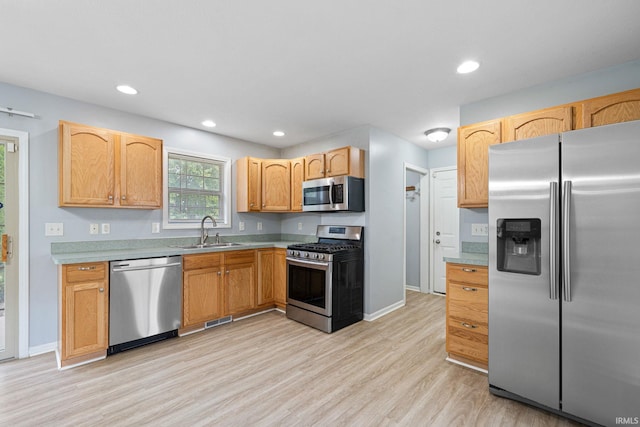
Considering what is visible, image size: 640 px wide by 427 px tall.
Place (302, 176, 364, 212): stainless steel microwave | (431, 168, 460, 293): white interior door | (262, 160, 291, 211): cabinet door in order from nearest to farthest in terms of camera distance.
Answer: (302, 176, 364, 212): stainless steel microwave
(262, 160, 291, 211): cabinet door
(431, 168, 460, 293): white interior door

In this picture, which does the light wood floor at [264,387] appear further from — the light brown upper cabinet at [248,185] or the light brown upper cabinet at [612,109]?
the light brown upper cabinet at [612,109]

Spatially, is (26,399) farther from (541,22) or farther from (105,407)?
(541,22)

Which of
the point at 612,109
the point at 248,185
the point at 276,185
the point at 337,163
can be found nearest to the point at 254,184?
the point at 248,185

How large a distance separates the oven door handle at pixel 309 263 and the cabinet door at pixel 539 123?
218 centimetres

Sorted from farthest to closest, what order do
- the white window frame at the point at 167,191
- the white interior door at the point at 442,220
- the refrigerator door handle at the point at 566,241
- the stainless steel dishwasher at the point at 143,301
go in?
1. the white interior door at the point at 442,220
2. the white window frame at the point at 167,191
3. the stainless steel dishwasher at the point at 143,301
4. the refrigerator door handle at the point at 566,241

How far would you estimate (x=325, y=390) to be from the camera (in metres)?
2.22

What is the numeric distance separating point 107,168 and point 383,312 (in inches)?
144

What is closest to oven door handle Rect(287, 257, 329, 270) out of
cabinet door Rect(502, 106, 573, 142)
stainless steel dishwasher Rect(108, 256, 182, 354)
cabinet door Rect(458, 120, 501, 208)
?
stainless steel dishwasher Rect(108, 256, 182, 354)

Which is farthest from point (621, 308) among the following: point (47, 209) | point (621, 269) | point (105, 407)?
point (47, 209)

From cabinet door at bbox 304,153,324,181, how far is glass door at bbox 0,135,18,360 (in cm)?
299

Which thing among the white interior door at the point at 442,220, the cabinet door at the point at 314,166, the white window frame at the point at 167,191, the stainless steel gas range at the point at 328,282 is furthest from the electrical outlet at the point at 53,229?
the white interior door at the point at 442,220

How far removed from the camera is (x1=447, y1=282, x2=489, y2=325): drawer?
96.0 inches

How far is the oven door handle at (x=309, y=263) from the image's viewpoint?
3.38 m

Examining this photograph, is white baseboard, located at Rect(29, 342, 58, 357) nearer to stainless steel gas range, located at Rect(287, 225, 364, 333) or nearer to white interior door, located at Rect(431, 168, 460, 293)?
stainless steel gas range, located at Rect(287, 225, 364, 333)
